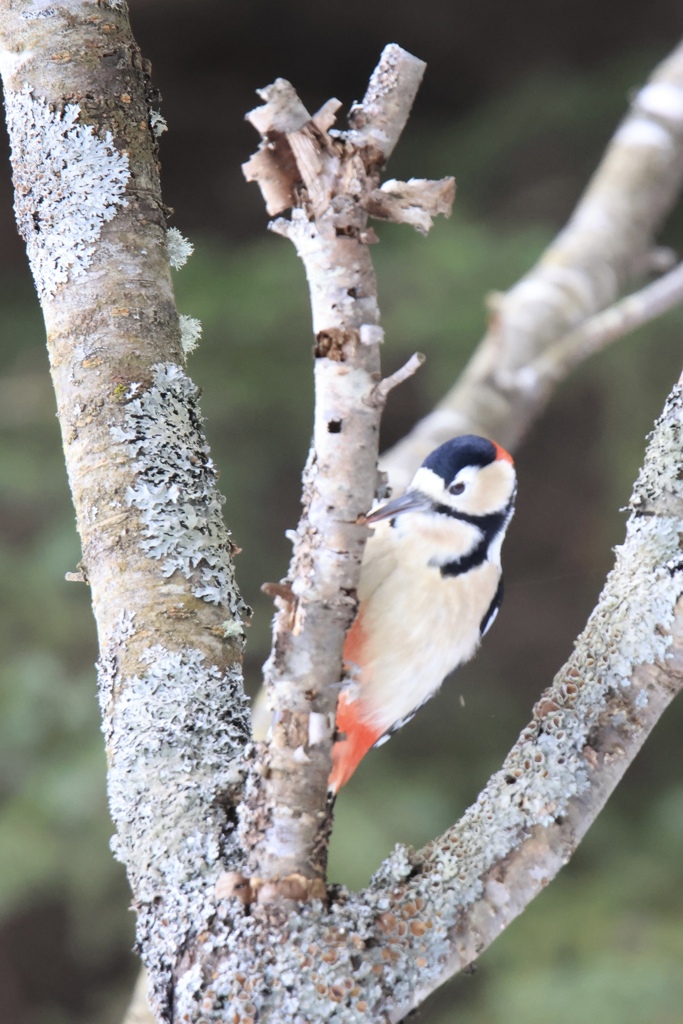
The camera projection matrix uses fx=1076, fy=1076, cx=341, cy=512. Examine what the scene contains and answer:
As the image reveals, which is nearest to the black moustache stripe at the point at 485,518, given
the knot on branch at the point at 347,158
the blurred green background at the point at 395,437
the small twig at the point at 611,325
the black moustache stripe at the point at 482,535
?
the black moustache stripe at the point at 482,535

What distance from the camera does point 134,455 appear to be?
0.76 metres

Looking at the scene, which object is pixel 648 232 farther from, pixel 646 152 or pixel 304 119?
pixel 304 119

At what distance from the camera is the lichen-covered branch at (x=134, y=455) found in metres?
0.68

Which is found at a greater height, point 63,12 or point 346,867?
point 63,12

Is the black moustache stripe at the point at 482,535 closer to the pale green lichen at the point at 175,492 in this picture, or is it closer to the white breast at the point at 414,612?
the white breast at the point at 414,612

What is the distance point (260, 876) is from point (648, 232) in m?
1.59

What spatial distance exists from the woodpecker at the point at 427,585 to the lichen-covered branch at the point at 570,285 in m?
0.46

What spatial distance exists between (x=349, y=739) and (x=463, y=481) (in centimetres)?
25

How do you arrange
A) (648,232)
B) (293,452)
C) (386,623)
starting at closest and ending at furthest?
(386,623)
(648,232)
(293,452)

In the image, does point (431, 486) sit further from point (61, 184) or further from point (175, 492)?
point (61, 184)

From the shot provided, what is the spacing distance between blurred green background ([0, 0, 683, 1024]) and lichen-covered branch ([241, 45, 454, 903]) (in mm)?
1175

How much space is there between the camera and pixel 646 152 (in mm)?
1933

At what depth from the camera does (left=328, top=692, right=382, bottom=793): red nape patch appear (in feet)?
2.92

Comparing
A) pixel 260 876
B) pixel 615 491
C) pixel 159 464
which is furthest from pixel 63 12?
pixel 615 491
